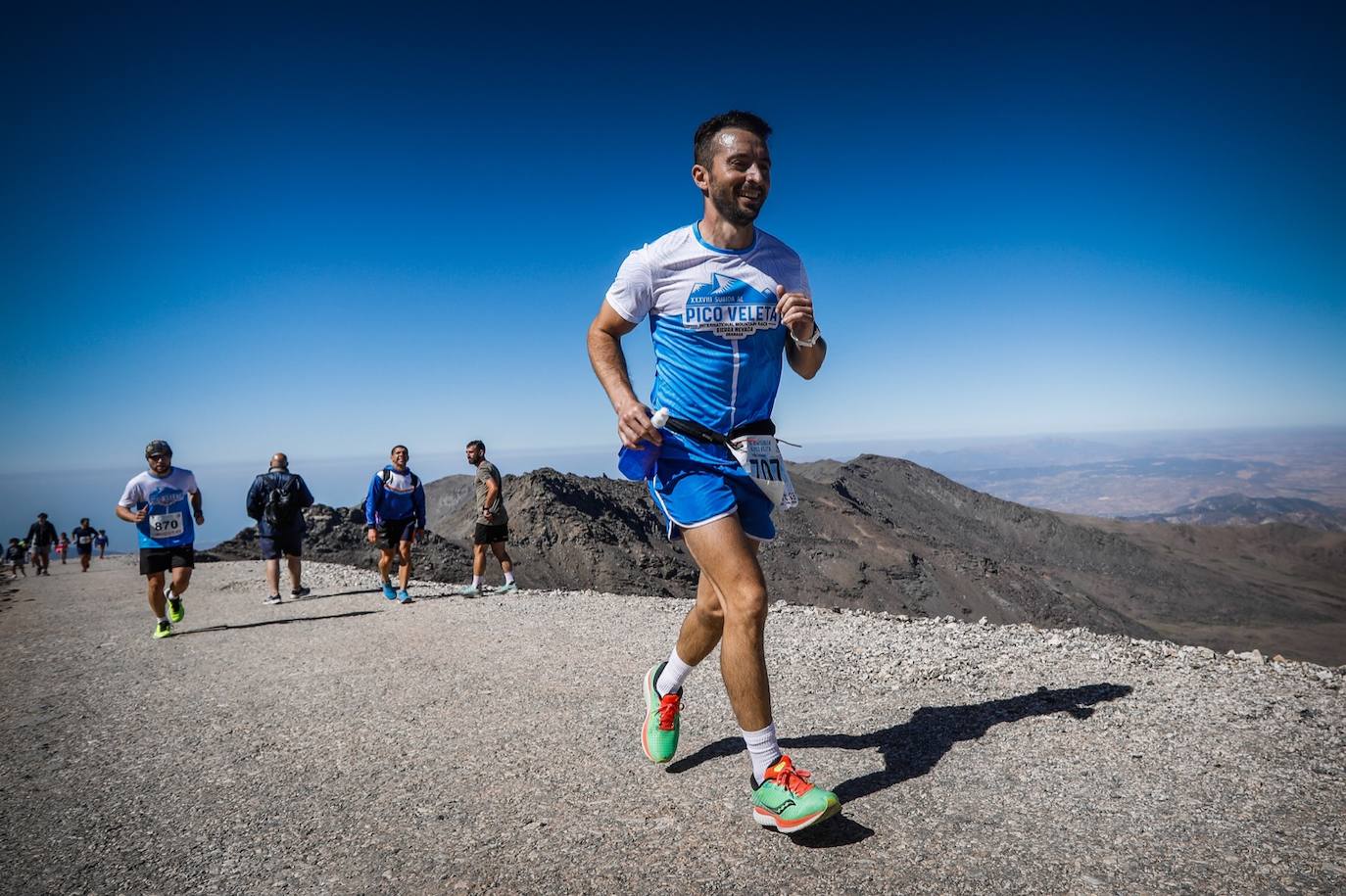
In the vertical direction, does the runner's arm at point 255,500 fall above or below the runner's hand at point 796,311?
below

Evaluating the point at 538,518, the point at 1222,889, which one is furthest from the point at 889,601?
the point at 1222,889

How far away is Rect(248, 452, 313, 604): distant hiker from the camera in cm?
983

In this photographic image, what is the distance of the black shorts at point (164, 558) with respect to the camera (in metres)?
7.58

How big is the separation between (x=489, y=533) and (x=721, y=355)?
8.58 metres

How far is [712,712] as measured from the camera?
418 centimetres

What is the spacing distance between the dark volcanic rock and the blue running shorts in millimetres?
16289

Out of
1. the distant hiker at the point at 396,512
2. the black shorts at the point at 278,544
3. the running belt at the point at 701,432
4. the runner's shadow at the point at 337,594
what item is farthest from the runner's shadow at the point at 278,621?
the running belt at the point at 701,432

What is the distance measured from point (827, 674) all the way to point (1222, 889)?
9.04ft

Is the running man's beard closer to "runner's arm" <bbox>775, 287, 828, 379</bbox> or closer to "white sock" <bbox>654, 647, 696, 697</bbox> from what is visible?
"runner's arm" <bbox>775, 287, 828, 379</bbox>

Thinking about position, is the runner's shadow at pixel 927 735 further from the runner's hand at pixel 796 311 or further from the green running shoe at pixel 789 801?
the runner's hand at pixel 796 311

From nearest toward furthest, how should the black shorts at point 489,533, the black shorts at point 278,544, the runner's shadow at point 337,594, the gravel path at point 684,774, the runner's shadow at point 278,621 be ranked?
1. the gravel path at point 684,774
2. the runner's shadow at point 278,621
3. the black shorts at point 278,544
4. the runner's shadow at point 337,594
5. the black shorts at point 489,533

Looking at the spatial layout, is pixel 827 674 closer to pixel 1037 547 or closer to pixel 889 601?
pixel 889 601

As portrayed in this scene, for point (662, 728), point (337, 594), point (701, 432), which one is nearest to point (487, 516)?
point (337, 594)

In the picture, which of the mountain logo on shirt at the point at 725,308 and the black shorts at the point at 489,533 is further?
the black shorts at the point at 489,533
